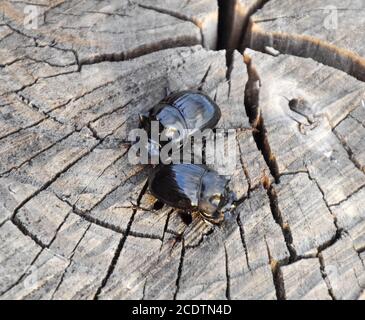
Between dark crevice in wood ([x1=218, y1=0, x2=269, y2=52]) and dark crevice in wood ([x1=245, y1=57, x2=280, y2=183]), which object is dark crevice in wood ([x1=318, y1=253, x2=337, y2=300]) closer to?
dark crevice in wood ([x1=245, y1=57, x2=280, y2=183])

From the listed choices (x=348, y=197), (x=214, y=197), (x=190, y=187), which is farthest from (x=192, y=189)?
(x=348, y=197)

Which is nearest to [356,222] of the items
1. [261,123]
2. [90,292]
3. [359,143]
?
→ [359,143]

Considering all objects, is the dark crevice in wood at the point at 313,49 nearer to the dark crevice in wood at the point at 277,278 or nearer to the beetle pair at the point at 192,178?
the beetle pair at the point at 192,178

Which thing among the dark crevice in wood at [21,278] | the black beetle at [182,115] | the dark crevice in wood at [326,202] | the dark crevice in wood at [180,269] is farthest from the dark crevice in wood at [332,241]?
the dark crevice in wood at [21,278]

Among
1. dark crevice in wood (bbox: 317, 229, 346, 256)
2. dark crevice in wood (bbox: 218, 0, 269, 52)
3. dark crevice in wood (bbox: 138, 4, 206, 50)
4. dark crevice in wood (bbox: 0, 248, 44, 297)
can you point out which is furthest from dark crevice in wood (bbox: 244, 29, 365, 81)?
dark crevice in wood (bbox: 0, 248, 44, 297)

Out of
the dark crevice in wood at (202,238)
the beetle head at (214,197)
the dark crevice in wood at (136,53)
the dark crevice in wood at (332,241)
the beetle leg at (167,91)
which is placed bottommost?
the dark crevice in wood at (202,238)

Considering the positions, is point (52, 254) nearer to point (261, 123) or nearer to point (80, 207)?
point (80, 207)
